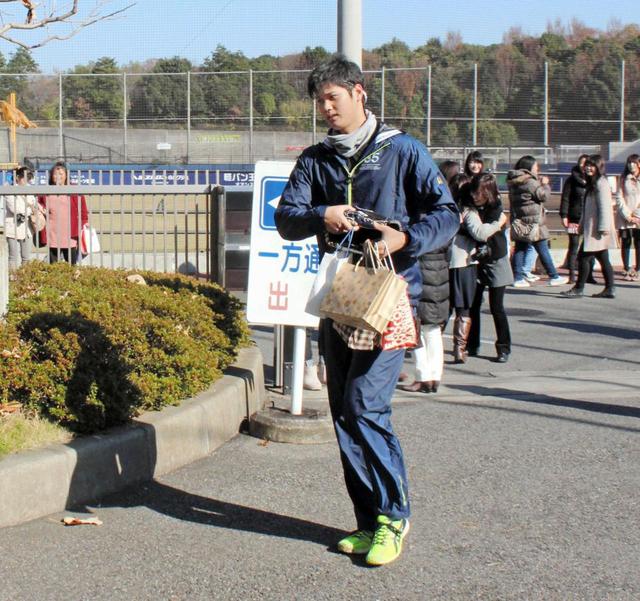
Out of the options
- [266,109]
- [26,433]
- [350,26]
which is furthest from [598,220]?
[266,109]

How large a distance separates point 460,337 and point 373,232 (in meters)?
5.00

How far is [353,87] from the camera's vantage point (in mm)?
4219

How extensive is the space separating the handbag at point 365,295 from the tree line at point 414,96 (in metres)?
29.5

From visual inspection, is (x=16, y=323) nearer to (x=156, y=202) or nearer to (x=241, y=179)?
(x=156, y=202)

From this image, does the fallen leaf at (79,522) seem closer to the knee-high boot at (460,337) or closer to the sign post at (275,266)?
the sign post at (275,266)

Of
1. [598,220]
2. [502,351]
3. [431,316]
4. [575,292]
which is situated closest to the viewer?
[431,316]

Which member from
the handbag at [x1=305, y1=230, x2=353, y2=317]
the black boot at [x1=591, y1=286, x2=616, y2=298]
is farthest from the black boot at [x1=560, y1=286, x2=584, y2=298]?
the handbag at [x1=305, y1=230, x2=353, y2=317]

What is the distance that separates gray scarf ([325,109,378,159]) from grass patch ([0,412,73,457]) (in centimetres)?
211

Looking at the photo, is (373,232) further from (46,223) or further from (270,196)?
(46,223)

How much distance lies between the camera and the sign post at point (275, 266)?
6.59 m

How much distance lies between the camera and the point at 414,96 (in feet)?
110

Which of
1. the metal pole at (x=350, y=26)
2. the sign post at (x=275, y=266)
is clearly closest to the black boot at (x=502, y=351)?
the sign post at (x=275, y=266)

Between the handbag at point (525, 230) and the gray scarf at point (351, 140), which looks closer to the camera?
the gray scarf at point (351, 140)

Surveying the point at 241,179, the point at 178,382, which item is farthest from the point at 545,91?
the point at 178,382
